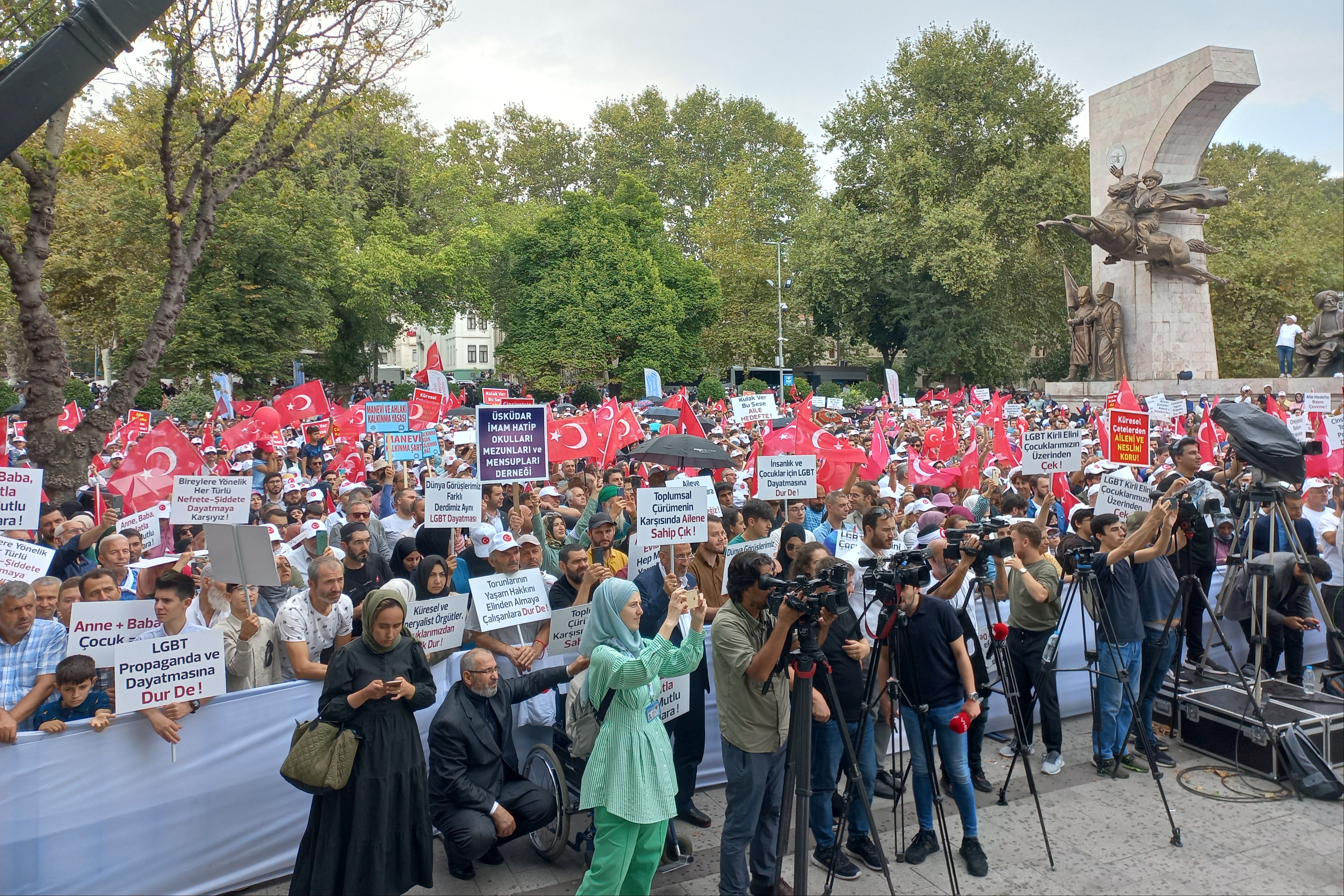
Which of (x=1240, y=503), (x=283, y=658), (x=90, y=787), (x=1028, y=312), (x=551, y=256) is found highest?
(x=551, y=256)

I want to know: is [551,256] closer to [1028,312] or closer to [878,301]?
[878,301]

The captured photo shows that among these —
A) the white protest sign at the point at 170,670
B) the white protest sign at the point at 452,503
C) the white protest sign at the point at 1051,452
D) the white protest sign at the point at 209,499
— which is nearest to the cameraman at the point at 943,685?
the white protest sign at the point at 452,503

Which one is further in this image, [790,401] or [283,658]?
[790,401]

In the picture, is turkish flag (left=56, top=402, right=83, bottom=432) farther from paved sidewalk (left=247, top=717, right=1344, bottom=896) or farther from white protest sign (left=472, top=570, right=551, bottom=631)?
paved sidewalk (left=247, top=717, right=1344, bottom=896)

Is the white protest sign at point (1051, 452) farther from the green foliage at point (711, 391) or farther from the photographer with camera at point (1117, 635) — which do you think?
the green foliage at point (711, 391)

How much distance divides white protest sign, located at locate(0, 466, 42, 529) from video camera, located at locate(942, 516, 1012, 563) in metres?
6.37

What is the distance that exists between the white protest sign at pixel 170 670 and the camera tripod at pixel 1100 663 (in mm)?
4820

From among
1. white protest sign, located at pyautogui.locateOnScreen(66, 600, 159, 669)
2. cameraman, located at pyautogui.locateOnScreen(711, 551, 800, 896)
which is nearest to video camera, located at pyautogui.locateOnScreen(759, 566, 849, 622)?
cameraman, located at pyautogui.locateOnScreen(711, 551, 800, 896)

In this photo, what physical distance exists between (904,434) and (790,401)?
22.4 metres

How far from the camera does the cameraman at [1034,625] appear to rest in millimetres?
6039

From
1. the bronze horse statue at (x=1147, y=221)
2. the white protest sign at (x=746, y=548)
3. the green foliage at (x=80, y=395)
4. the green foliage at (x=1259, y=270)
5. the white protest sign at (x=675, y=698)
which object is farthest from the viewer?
the green foliage at (x=1259, y=270)

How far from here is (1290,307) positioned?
118 ft

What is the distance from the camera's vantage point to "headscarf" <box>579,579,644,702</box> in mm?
4305

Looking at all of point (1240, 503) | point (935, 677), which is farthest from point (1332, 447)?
point (935, 677)
